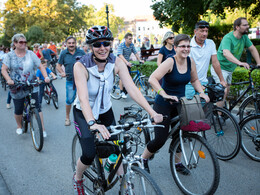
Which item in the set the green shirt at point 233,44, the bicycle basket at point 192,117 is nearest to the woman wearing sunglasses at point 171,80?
the bicycle basket at point 192,117

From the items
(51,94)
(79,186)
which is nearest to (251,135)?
(79,186)

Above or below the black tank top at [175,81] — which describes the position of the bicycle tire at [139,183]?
below

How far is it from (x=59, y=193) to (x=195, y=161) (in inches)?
69.8

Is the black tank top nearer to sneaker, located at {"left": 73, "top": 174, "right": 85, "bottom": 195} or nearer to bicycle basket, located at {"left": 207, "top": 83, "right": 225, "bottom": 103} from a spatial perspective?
bicycle basket, located at {"left": 207, "top": 83, "right": 225, "bottom": 103}

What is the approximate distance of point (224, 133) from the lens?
163 inches

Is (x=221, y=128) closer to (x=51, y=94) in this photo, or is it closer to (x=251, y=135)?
(x=251, y=135)

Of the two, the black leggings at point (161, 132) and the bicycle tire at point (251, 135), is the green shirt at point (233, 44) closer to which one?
the bicycle tire at point (251, 135)

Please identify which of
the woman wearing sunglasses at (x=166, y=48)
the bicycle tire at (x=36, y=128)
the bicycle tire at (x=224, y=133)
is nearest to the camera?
the bicycle tire at (x=224, y=133)

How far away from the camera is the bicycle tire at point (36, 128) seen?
4793 millimetres

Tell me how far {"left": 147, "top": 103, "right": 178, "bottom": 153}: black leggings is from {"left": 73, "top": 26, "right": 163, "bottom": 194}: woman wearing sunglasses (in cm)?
77

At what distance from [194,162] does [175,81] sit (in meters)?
1.01

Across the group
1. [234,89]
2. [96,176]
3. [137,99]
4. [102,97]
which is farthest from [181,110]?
[234,89]

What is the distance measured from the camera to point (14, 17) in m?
43.9

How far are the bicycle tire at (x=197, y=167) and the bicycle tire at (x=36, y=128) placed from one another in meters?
2.61
